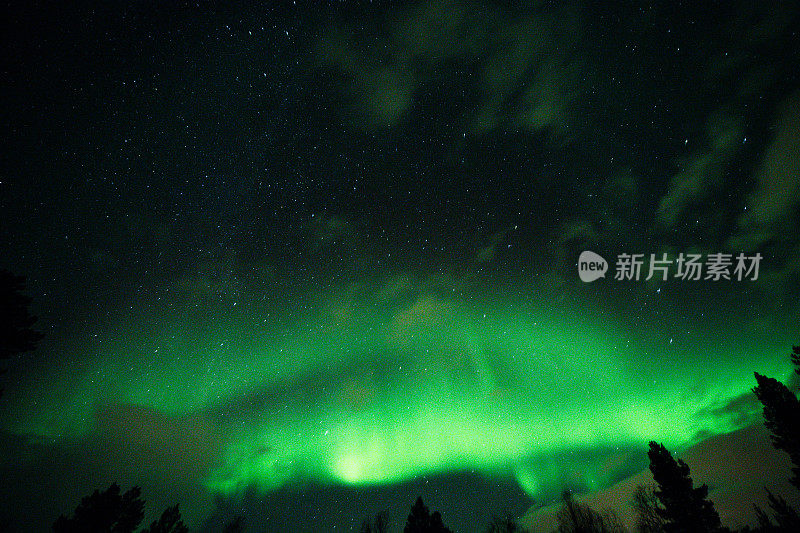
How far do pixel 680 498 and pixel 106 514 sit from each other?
54508 mm

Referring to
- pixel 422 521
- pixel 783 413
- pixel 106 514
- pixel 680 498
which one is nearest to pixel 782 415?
pixel 783 413

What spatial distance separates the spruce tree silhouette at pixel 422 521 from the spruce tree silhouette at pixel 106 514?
25821 mm

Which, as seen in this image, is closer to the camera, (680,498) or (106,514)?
(106,514)

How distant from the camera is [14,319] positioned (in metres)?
10.6

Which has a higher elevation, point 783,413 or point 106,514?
point 783,413

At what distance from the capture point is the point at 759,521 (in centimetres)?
4569

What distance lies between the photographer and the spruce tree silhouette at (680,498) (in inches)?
1187

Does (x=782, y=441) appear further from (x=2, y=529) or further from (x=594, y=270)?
(x=2, y=529)

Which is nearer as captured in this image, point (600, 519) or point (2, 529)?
point (2, 529)

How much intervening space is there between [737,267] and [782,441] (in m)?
25.0

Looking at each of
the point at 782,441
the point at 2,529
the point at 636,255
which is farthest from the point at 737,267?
the point at 2,529

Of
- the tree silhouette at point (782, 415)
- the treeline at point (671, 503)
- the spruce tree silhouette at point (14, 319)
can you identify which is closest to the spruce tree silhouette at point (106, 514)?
the treeline at point (671, 503)

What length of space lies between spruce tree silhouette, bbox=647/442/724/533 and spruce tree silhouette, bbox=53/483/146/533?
5245 cm

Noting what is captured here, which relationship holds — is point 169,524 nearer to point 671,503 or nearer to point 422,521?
point 422,521
